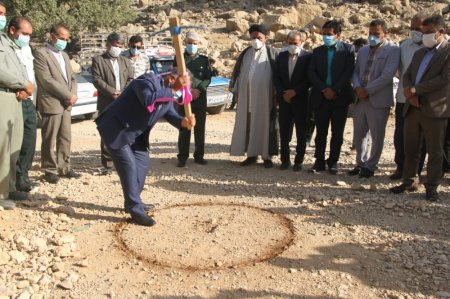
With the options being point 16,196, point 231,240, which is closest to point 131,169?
point 231,240

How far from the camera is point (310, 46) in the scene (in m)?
19.8

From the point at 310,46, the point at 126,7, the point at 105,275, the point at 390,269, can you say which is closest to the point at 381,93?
the point at 390,269

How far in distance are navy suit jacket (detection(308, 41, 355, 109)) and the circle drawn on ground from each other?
2026mm

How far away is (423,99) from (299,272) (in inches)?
102

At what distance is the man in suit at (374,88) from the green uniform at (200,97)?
210cm

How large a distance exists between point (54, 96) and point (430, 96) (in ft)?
14.3

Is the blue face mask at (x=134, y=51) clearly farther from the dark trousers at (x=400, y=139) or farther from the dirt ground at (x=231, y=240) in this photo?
the dark trousers at (x=400, y=139)

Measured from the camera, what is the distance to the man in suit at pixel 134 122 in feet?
14.7

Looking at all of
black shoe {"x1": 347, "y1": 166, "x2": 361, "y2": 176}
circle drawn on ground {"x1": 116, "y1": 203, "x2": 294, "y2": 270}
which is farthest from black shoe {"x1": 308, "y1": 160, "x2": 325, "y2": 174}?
circle drawn on ground {"x1": 116, "y1": 203, "x2": 294, "y2": 270}

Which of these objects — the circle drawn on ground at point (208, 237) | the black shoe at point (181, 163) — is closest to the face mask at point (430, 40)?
the circle drawn on ground at point (208, 237)

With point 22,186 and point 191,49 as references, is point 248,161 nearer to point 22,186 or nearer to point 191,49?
point 191,49

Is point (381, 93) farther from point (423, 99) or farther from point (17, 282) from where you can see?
point (17, 282)

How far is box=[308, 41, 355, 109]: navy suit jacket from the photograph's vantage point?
6402 millimetres

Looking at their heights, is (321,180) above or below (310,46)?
below
